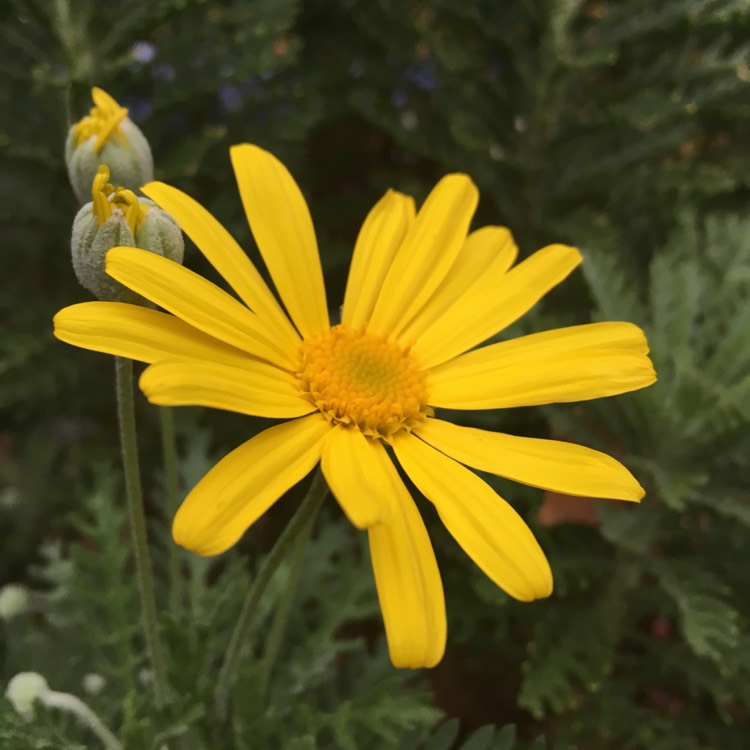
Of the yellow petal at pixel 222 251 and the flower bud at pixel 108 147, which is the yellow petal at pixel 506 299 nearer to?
the yellow petal at pixel 222 251

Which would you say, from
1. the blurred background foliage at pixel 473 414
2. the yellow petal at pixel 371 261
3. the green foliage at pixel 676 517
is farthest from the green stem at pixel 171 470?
the green foliage at pixel 676 517

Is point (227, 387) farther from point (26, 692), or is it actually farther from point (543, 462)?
point (26, 692)

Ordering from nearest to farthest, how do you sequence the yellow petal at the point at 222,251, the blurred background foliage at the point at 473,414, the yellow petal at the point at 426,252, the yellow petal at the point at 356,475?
the yellow petal at the point at 356,475 < the yellow petal at the point at 222,251 < the yellow petal at the point at 426,252 < the blurred background foliage at the point at 473,414

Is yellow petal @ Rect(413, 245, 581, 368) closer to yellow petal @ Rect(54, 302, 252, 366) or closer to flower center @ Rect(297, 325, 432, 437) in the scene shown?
flower center @ Rect(297, 325, 432, 437)

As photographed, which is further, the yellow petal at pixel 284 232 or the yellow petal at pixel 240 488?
the yellow petal at pixel 284 232

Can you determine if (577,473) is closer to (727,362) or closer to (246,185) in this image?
(246,185)

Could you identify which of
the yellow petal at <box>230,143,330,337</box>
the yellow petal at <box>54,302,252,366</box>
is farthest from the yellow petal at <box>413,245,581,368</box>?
the yellow petal at <box>54,302,252,366</box>
